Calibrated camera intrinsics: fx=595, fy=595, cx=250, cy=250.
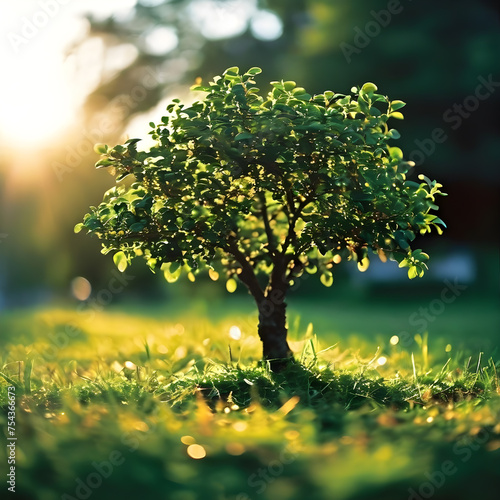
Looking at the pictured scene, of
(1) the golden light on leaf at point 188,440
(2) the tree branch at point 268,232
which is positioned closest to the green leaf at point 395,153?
(2) the tree branch at point 268,232

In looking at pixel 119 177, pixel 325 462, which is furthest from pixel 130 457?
pixel 119 177

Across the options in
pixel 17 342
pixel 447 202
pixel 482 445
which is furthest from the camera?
pixel 447 202

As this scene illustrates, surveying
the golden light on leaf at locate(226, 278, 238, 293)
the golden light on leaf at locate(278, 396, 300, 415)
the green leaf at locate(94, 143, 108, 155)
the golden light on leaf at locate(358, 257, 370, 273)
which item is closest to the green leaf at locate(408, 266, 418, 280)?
the golden light on leaf at locate(358, 257, 370, 273)

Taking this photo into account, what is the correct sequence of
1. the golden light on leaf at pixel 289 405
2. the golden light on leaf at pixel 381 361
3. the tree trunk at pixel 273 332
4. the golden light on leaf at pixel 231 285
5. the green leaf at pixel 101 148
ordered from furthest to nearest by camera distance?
the golden light on leaf at pixel 381 361 → the golden light on leaf at pixel 231 285 → the tree trunk at pixel 273 332 → the green leaf at pixel 101 148 → the golden light on leaf at pixel 289 405

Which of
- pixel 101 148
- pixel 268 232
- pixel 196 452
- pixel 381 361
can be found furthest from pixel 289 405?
pixel 101 148

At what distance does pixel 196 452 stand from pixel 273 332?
2.42 m

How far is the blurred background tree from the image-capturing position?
13.4 metres

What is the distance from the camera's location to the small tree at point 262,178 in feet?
14.3

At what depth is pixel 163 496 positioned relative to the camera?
255 cm

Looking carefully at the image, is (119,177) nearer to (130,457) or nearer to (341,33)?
(130,457)

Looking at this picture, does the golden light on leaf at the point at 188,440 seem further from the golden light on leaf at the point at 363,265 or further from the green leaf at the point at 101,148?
the green leaf at the point at 101,148

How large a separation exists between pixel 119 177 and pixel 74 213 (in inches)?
576

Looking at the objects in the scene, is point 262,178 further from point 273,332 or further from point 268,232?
point 273,332

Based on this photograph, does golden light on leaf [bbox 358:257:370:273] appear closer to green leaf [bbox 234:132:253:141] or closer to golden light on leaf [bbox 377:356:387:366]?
golden light on leaf [bbox 377:356:387:366]
